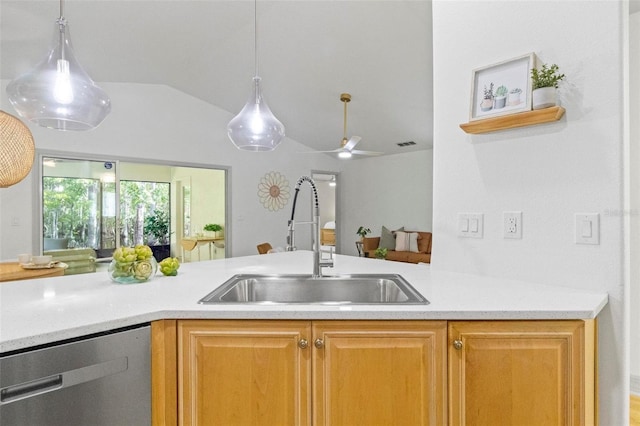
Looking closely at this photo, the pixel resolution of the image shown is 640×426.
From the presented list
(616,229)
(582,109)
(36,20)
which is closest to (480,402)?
(616,229)

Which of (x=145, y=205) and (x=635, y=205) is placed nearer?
(x=635, y=205)

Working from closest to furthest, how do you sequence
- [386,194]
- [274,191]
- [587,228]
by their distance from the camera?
[587,228] → [274,191] → [386,194]

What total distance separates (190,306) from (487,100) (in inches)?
60.8

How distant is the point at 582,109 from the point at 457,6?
0.82 meters

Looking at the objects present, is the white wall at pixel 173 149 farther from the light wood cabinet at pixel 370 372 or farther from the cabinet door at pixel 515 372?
the cabinet door at pixel 515 372

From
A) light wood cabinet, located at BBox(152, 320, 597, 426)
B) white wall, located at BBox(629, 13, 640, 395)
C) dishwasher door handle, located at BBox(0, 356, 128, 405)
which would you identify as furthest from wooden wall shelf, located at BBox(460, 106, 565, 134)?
dishwasher door handle, located at BBox(0, 356, 128, 405)

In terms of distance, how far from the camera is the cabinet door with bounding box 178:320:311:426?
1.19 meters

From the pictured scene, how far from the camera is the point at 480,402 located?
3.86 feet

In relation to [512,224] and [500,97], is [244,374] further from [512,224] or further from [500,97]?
[500,97]

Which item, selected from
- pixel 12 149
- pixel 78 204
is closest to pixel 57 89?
pixel 12 149

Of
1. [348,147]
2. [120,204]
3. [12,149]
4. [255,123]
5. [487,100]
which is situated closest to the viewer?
[487,100]

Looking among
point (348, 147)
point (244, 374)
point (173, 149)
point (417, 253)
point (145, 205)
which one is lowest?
point (417, 253)

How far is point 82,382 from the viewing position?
1.04 meters

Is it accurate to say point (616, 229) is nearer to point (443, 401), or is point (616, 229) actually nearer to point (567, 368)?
point (567, 368)
